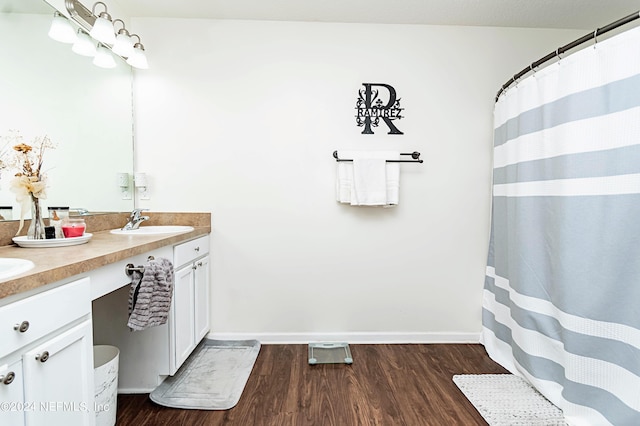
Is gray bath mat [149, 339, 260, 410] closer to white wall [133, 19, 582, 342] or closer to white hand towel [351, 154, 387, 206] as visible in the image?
white wall [133, 19, 582, 342]

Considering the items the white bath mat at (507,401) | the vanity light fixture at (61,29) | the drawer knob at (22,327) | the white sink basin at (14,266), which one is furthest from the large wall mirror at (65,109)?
the white bath mat at (507,401)

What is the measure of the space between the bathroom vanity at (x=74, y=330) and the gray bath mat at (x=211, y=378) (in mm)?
127

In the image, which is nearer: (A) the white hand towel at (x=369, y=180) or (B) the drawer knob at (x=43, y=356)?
(B) the drawer knob at (x=43, y=356)

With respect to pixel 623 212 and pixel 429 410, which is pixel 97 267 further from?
pixel 623 212

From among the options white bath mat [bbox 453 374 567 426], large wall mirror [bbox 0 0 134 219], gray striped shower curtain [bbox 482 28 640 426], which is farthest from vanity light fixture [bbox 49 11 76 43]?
white bath mat [bbox 453 374 567 426]

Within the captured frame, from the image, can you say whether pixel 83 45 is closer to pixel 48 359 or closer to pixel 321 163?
pixel 321 163

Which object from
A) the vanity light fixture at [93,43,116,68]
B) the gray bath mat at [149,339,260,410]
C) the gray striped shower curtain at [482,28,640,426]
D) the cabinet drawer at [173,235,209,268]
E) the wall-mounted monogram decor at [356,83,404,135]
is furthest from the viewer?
the wall-mounted monogram decor at [356,83,404,135]

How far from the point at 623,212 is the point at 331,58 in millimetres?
1833

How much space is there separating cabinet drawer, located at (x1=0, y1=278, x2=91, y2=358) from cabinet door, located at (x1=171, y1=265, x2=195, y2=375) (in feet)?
2.16

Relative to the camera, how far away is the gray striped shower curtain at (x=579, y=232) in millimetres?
1245

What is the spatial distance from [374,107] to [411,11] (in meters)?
0.63

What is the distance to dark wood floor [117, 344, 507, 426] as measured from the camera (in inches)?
59.2

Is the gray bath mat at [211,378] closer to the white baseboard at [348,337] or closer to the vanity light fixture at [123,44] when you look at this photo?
the white baseboard at [348,337]

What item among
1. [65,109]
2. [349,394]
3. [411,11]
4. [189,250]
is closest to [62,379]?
[189,250]
